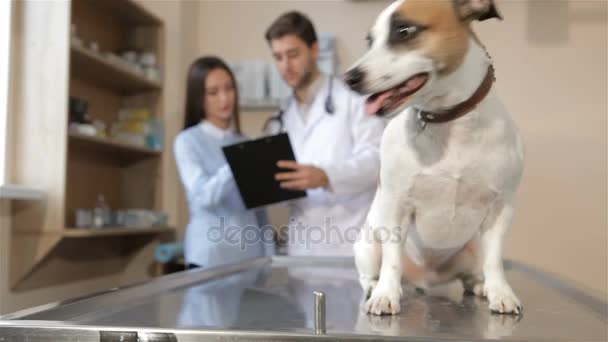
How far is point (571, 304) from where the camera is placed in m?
0.72

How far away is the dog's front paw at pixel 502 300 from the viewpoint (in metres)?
0.64

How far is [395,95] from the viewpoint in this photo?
604 millimetres

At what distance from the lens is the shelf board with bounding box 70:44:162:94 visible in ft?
5.57

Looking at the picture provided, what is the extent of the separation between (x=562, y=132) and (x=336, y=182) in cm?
110

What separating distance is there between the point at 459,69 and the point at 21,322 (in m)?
0.55

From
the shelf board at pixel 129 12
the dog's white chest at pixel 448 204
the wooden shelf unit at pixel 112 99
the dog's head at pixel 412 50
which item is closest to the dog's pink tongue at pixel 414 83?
the dog's head at pixel 412 50

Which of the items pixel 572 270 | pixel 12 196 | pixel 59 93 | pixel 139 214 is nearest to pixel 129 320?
pixel 12 196

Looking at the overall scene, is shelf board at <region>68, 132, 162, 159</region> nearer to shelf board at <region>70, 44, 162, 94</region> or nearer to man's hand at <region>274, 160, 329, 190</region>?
shelf board at <region>70, 44, 162, 94</region>

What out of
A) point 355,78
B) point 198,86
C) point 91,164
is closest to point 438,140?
point 355,78

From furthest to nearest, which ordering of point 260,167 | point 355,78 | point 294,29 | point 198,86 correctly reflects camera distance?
point 198,86 → point 294,29 → point 260,167 → point 355,78

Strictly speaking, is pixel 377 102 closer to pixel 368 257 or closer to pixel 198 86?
pixel 368 257

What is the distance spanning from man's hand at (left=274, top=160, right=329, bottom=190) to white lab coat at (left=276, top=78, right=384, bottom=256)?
0.07m

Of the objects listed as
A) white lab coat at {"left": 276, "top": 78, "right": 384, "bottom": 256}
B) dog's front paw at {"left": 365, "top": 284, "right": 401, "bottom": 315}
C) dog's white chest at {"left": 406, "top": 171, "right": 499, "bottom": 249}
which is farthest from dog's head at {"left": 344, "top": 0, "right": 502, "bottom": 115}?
white lab coat at {"left": 276, "top": 78, "right": 384, "bottom": 256}

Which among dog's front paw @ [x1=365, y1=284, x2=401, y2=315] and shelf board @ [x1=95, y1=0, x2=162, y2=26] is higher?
shelf board @ [x1=95, y1=0, x2=162, y2=26]
